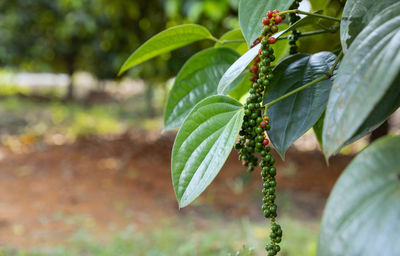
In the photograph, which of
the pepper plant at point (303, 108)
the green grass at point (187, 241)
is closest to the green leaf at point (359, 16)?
the pepper plant at point (303, 108)

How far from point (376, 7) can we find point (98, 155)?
3.37m

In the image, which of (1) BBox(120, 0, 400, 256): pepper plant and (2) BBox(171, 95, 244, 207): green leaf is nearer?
(1) BBox(120, 0, 400, 256): pepper plant

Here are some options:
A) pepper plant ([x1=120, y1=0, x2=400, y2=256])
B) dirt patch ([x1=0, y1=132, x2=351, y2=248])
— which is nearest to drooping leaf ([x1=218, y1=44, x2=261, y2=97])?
pepper plant ([x1=120, y1=0, x2=400, y2=256])

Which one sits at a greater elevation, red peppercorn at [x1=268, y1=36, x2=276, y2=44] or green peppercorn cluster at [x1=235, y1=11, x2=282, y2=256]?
red peppercorn at [x1=268, y1=36, x2=276, y2=44]

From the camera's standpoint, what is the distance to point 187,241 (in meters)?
2.02

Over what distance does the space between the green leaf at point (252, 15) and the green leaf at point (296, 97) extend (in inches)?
2.1

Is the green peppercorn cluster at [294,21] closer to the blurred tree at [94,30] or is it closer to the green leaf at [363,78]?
the green leaf at [363,78]

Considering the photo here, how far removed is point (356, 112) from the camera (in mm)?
240

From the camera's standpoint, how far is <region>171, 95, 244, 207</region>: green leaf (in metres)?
0.34

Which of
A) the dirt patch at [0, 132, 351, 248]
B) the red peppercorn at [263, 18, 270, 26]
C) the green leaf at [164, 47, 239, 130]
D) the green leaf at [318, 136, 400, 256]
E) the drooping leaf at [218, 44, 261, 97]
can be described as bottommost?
the dirt patch at [0, 132, 351, 248]

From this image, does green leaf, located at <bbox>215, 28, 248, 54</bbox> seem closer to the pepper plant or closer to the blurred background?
the pepper plant

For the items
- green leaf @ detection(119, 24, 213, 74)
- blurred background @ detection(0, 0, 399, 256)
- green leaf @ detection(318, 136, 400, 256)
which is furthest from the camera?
blurred background @ detection(0, 0, 399, 256)

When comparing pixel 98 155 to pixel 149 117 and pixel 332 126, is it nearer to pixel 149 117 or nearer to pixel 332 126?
pixel 149 117

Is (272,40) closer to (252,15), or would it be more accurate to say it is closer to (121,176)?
(252,15)
